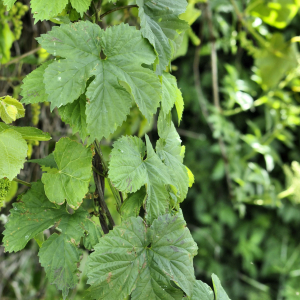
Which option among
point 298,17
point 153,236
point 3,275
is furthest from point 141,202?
point 298,17

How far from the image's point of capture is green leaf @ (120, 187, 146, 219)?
533 millimetres

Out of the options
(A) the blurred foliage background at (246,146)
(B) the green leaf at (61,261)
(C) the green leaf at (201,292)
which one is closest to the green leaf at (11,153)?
(B) the green leaf at (61,261)

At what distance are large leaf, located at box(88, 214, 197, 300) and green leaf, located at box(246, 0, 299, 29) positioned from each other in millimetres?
1253

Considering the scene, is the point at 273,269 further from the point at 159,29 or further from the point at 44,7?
the point at 44,7

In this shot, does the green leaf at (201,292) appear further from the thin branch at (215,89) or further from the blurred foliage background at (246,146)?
the thin branch at (215,89)

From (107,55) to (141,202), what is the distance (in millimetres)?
252

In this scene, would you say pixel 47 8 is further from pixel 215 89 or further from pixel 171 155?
pixel 215 89

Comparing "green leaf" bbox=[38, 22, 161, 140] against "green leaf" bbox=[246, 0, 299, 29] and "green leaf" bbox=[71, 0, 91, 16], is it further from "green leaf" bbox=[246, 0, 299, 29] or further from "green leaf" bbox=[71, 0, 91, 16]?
"green leaf" bbox=[246, 0, 299, 29]

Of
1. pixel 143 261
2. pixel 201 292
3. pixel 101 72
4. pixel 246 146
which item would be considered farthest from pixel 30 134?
pixel 246 146

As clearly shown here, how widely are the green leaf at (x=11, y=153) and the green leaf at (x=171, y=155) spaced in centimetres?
23

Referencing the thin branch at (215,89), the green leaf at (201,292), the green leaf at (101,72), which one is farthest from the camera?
the thin branch at (215,89)

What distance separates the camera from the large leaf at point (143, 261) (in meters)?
0.47

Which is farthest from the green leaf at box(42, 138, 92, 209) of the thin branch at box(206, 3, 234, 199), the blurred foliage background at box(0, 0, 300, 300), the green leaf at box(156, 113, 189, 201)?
the thin branch at box(206, 3, 234, 199)

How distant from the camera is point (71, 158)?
52cm
